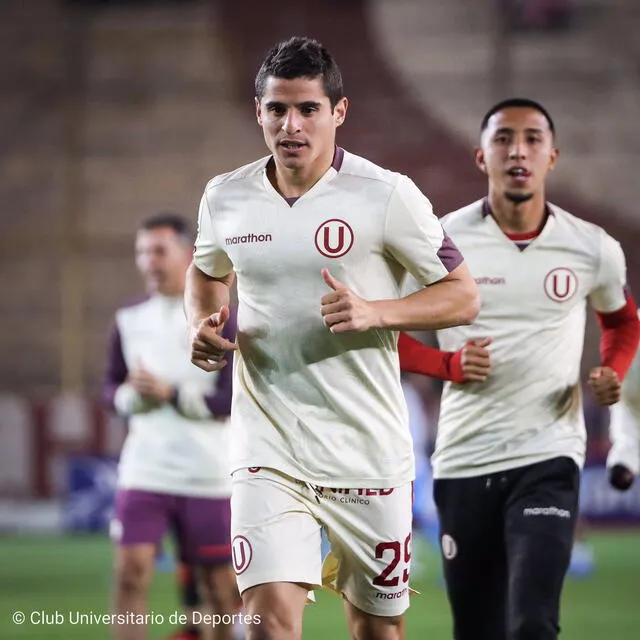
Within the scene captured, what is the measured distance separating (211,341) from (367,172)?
72 cm

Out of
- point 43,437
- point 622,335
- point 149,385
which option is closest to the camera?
point 622,335

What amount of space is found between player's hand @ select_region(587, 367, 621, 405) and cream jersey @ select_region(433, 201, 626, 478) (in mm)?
163

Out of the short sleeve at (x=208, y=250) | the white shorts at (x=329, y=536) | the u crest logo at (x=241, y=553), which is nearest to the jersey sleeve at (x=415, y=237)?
the short sleeve at (x=208, y=250)

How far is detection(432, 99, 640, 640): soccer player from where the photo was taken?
502cm

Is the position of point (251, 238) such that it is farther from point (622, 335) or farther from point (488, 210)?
point (622, 335)

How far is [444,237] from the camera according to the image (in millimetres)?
4207

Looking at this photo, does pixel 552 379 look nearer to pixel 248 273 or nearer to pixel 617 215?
pixel 248 273

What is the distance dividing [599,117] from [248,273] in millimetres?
13977

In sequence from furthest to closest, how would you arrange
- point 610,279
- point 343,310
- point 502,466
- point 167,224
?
point 167,224 < point 610,279 < point 502,466 < point 343,310

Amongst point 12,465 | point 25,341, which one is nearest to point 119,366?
point 12,465

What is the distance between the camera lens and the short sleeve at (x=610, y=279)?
517cm

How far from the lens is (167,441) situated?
676 cm

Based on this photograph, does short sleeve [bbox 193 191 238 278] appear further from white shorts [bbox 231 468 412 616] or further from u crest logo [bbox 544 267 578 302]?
u crest logo [bbox 544 267 578 302]

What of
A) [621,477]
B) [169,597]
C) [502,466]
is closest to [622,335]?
[502,466]
